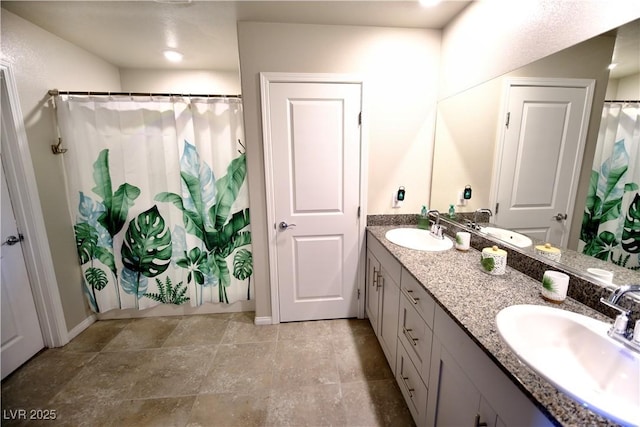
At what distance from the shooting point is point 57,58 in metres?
2.06

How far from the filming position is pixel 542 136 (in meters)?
1.22

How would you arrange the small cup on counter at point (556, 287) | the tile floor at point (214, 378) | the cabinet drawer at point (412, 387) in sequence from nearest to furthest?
1. the small cup on counter at point (556, 287)
2. the cabinet drawer at point (412, 387)
3. the tile floor at point (214, 378)

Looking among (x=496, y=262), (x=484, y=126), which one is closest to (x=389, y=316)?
(x=496, y=262)

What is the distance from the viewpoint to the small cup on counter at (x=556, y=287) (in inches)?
39.7

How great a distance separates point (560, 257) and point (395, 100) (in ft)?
4.99

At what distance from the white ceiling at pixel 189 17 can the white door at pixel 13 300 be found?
1.16 m

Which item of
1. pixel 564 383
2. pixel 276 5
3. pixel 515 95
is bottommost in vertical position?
pixel 564 383

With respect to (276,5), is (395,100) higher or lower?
lower

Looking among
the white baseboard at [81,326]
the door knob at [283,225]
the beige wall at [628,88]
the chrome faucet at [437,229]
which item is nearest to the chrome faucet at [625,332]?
the beige wall at [628,88]

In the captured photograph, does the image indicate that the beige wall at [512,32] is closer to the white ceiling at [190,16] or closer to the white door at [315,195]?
the white ceiling at [190,16]

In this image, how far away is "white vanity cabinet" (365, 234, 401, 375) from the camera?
5.32 feet

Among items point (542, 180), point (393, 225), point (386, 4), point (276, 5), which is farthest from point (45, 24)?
point (542, 180)

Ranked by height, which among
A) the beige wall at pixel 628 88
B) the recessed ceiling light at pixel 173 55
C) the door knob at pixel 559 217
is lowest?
the door knob at pixel 559 217

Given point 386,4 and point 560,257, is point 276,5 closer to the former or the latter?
point 386,4
